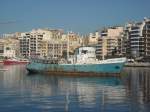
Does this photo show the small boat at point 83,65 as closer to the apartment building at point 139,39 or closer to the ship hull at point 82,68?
the ship hull at point 82,68

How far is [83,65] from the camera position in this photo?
72.1 metres

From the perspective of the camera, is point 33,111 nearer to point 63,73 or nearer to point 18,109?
point 18,109

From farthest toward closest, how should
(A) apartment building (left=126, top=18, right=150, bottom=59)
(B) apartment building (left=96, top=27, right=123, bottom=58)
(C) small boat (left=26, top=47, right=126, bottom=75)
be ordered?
(B) apartment building (left=96, top=27, right=123, bottom=58) → (A) apartment building (left=126, top=18, right=150, bottom=59) → (C) small boat (left=26, top=47, right=126, bottom=75)

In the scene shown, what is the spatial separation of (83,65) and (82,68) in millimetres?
970

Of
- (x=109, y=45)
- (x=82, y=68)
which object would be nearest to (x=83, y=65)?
(x=82, y=68)

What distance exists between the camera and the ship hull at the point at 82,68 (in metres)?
70.2

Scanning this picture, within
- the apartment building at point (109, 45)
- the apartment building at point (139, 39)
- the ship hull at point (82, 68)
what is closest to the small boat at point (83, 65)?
the ship hull at point (82, 68)

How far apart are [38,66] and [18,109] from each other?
175ft

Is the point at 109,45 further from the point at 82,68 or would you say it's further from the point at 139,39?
the point at 82,68

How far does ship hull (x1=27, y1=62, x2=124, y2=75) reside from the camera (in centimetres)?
7019

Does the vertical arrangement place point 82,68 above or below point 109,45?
below

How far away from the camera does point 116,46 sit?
184 meters

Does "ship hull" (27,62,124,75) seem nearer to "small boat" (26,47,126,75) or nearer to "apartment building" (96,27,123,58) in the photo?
"small boat" (26,47,126,75)

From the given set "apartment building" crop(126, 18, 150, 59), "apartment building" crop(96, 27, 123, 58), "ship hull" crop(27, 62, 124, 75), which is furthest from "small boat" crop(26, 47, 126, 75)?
"apartment building" crop(96, 27, 123, 58)
